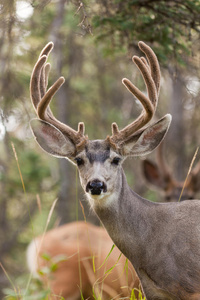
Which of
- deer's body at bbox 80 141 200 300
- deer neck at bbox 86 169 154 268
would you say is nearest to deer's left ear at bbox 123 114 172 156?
deer's body at bbox 80 141 200 300

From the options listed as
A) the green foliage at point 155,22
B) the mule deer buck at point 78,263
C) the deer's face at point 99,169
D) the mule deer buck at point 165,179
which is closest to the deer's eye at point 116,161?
the deer's face at point 99,169

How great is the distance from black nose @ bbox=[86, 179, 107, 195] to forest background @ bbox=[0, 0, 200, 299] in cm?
85

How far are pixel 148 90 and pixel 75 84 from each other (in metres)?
10.3

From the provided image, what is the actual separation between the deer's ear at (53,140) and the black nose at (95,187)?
75cm

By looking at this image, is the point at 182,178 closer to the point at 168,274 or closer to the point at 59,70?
the point at 59,70

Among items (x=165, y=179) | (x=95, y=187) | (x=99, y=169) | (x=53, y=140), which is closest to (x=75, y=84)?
(x=165, y=179)

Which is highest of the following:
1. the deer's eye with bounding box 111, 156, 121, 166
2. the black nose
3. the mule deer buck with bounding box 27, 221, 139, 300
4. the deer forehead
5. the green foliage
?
the green foliage

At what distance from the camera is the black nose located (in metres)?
5.13

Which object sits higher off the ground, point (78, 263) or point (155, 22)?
point (155, 22)

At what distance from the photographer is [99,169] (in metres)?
5.39

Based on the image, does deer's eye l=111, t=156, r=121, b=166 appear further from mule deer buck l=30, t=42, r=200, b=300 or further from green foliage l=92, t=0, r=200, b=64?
green foliage l=92, t=0, r=200, b=64

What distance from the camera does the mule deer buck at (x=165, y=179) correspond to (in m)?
10.9

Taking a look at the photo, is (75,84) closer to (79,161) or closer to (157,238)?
(79,161)

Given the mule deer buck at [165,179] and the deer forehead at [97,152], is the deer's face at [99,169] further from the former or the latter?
the mule deer buck at [165,179]
